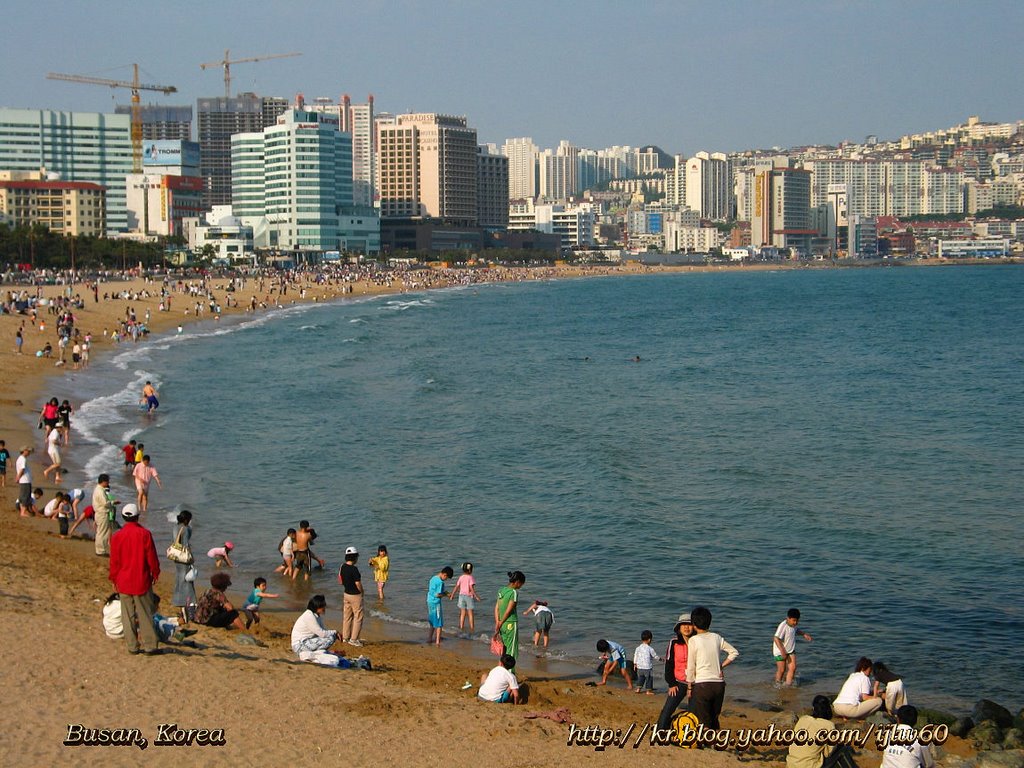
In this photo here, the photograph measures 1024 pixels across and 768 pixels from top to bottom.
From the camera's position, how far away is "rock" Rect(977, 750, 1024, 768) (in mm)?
9798

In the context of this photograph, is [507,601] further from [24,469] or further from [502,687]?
[24,469]

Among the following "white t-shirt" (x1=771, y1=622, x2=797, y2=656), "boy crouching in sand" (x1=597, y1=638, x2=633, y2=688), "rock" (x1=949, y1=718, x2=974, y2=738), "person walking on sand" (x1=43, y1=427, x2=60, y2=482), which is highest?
"person walking on sand" (x1=43, y1=427, x2=60, y2=482)

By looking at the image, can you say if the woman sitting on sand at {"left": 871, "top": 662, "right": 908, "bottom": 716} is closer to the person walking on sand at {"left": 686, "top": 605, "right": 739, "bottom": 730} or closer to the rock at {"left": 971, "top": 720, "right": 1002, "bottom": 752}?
the rock at {"left": 971, "top": 720, "right": 1002, "bottom": 752}

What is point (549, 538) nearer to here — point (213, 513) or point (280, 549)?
point (280, 549)

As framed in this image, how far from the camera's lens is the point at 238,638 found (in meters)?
12.2

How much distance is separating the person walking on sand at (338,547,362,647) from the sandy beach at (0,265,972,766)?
0.38 meters

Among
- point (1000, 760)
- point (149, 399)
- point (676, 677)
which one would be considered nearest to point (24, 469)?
point (676, 677)

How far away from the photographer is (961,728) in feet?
36.3

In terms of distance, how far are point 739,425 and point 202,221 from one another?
144 m

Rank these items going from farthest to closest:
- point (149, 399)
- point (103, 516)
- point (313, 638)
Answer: point (149, 399), point (103, 516), point (313, 638)

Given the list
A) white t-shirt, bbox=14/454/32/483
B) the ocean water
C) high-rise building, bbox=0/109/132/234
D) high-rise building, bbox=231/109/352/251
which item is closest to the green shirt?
the ocean water

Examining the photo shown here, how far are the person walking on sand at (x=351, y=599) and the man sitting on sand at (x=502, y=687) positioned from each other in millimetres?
2588

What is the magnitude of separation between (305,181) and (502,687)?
15986 cm

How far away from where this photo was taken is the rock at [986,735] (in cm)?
1062
